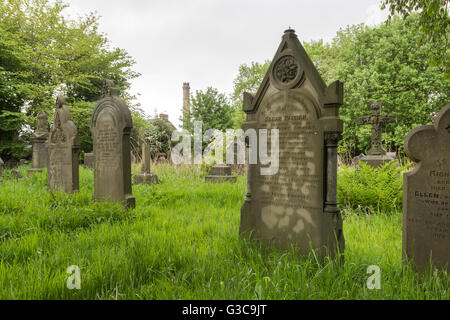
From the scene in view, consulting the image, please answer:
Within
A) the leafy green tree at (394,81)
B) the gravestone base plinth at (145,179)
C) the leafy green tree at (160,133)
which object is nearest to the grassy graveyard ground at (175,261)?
the gravestone base plinth at (145,179)

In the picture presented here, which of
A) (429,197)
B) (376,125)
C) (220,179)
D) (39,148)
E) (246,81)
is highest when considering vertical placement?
(246,81)

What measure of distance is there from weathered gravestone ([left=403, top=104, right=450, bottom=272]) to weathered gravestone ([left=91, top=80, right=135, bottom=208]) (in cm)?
460

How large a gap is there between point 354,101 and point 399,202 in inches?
732

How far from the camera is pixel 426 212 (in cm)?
261

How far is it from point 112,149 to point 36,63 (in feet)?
56.4

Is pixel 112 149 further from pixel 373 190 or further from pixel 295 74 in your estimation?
pixel 373 190

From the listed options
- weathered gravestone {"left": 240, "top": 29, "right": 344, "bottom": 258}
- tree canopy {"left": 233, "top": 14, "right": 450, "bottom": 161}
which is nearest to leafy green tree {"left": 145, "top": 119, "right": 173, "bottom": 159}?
tree canopy {"left": 233, "top": 14, "right": 450, "bottom": 161}

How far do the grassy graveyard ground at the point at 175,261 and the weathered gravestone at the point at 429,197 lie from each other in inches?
9.8

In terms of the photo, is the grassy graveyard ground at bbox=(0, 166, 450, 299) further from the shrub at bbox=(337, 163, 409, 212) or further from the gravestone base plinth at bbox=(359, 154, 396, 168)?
the gravestone base plinth at bbox=(359, 154, 396, 168)

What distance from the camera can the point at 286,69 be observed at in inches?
135

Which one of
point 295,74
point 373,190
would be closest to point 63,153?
point 295,74

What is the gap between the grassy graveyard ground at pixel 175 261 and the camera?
7.18 feet

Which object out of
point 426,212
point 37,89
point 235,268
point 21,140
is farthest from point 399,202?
point 21,140

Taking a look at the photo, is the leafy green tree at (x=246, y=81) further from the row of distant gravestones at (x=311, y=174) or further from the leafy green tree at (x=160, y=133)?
the row of distant gravestones at (x=311, y=174)
